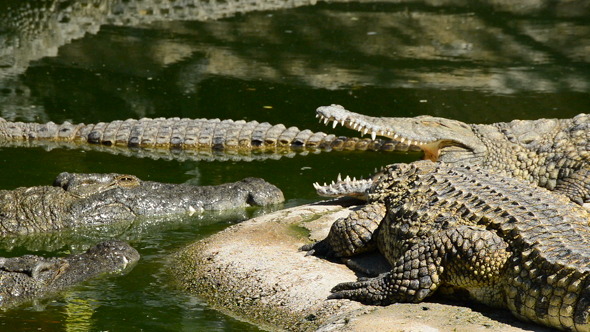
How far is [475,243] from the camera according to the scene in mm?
4617

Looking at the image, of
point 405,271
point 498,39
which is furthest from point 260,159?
point 498,39

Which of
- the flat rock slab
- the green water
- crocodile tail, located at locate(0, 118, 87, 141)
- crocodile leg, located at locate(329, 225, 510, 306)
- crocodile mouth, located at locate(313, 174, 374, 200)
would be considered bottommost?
crocodile tail, located at locate(0, 118, 87, 141)

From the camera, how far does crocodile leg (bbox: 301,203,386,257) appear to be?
5500mm

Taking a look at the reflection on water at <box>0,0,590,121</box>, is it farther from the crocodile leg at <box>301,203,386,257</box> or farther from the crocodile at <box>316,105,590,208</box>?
the crocodile leg at <box>301,203,386,257</box>

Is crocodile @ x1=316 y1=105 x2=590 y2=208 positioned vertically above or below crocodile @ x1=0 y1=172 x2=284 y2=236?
above

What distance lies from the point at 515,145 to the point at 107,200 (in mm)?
3425

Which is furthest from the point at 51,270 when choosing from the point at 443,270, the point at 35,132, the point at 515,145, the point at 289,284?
the point at 35,132

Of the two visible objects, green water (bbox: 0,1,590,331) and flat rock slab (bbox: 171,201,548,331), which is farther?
green water (bbox: 0,1,590,331)

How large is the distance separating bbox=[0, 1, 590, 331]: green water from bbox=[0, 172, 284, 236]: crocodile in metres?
0.20

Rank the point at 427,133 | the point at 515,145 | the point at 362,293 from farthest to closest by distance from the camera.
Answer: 1. the point at 515,145
2. the point at 427,133
3. the point at 362,293

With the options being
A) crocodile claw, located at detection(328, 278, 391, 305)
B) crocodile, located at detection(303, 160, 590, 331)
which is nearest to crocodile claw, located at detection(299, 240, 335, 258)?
crocodile, located at detection(303, 160, 590, 331)

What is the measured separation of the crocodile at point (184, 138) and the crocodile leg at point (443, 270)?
4906mm

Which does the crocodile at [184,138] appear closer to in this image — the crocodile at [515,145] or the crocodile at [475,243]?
the crocodile at [515,145]

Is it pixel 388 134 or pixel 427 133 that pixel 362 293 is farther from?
pixel 427 133
